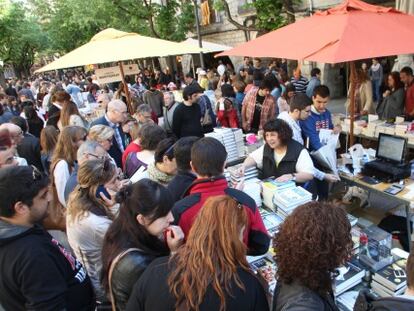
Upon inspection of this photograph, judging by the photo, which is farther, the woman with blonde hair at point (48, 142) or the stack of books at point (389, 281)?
the woman with blonde hair at point (48, 142)

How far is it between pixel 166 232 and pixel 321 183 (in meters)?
2.64

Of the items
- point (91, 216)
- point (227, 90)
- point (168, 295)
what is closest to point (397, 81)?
point (227, 90)

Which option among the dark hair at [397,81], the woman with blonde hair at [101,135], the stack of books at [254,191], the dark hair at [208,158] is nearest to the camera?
the dark hair at [208,158]

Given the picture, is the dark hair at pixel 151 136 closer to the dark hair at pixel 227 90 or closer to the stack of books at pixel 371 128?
the dark hair at pixel 227 90

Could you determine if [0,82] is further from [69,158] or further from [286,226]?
[286,226]

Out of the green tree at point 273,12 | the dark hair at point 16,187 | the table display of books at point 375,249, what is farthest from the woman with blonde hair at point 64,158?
the green tree at point 273,12

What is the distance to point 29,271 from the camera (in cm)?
170

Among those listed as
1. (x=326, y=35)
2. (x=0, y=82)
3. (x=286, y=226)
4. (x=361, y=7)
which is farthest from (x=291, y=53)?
(x=0, y=82)

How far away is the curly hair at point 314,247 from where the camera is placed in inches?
63.3

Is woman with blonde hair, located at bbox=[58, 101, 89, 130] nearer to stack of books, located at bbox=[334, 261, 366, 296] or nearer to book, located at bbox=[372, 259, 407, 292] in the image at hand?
stack of books, located at bbox=[334, 261, 366, 296]

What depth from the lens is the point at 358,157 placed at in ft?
14.6

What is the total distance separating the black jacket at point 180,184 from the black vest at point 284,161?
1286 mm

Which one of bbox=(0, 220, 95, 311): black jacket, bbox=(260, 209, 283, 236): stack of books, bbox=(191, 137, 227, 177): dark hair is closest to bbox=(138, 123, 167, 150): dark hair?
bbox=(191, 137, 227, 177): dark hair

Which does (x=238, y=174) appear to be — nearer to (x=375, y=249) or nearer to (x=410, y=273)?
(x=375, y=249)
